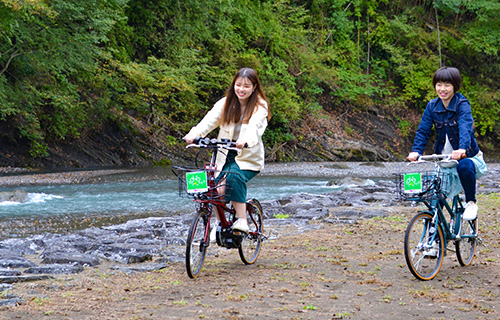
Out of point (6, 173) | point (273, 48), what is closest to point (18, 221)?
point (6, 173)

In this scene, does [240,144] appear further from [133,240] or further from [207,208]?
[133,240]

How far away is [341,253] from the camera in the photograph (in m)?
6.04

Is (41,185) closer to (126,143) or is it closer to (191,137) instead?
(126,143)

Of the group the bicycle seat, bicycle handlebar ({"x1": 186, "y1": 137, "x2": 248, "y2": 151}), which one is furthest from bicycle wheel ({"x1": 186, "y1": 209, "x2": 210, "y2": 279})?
the bicycle seat

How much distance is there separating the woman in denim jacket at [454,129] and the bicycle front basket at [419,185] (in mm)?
228

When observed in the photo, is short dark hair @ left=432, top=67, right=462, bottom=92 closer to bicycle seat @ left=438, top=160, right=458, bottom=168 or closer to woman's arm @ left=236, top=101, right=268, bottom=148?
bicycle seat @ left=438, top=160, right=458, bottom=168

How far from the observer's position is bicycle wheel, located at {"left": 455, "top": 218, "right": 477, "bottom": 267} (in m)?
5.21

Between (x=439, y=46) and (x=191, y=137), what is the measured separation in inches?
1324

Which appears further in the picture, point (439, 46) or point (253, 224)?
point (439, 46)

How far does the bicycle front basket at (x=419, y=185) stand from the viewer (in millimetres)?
4570

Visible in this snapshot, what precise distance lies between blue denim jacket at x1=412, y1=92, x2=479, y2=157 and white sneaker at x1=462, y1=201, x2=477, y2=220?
17.7 inches

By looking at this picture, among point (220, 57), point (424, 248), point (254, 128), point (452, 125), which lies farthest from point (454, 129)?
point (220, 57)

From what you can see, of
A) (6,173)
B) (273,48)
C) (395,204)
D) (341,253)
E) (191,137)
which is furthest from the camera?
(273,48)

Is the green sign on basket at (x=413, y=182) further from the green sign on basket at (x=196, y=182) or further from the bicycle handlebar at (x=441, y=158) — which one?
the green sign on basket at (x=196, y=182)
